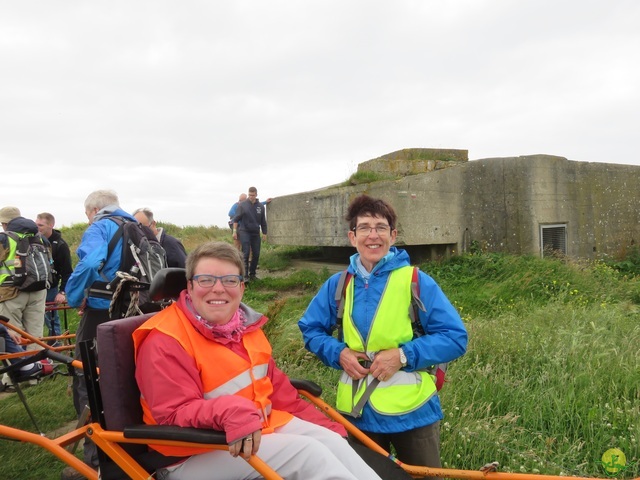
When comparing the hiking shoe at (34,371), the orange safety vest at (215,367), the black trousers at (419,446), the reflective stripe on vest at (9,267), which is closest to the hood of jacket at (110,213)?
the hiking shoe at (34,371)

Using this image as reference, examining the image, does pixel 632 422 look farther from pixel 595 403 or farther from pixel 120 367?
pixel 120 367

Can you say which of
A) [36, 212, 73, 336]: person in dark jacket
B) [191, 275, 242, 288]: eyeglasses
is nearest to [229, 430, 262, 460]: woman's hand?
[191, 275, 242, 288]: eyeglasses

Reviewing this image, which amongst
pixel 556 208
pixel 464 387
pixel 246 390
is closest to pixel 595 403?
pixel 464 387

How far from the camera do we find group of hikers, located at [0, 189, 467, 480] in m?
2.06

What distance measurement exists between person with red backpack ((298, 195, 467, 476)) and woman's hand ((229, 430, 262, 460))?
29.0 inches

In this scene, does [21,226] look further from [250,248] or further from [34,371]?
[250,248]

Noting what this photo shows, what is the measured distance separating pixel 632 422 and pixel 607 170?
9.46m

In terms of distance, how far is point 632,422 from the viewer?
3.65 m

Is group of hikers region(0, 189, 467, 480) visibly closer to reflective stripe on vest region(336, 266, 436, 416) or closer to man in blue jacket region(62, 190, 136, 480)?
reflective stripe on vest region(336, 266, 436, 416)

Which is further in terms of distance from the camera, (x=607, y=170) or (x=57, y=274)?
(x=607, y=170)

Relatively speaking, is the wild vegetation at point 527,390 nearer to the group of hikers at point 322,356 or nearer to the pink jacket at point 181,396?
the group of hikers at point 322,356

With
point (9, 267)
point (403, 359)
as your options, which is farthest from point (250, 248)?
point (403, 359)

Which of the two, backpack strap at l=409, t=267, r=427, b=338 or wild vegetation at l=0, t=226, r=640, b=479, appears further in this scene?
wild vegetation at l=0, t=226, r=640, b=479

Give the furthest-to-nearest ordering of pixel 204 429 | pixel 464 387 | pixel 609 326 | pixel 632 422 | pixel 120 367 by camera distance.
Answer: pixel 609 326 → pixel 464 387 → pixel 632 422 → pixel 120 367 → pixel 204 429
